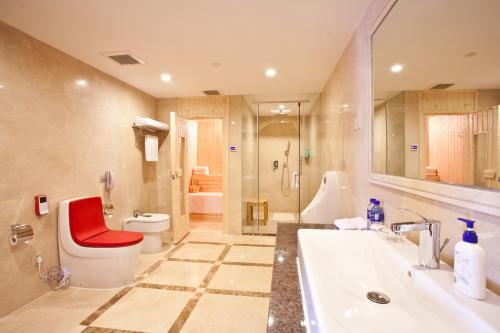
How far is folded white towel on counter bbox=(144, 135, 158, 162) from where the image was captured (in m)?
3.53

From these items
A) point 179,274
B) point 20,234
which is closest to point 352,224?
point 179,274

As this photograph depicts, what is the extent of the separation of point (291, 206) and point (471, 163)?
15.5 feet

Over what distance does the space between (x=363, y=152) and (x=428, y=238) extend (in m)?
0.92

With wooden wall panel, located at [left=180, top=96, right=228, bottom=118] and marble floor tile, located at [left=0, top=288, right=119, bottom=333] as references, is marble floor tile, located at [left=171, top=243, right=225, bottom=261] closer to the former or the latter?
marble floor tile, located at [left=0, top=288, right=119, bottom=333]

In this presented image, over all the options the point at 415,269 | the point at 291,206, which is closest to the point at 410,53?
the point at 415,269

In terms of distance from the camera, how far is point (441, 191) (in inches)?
33.1

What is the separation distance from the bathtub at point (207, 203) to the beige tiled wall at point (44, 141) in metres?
2.24

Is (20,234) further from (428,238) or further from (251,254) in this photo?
(428,238)

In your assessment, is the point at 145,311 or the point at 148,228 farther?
the point at 148,228

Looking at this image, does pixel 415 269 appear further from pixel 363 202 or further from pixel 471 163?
pixel 363 202

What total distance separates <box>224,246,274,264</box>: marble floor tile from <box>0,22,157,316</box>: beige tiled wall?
1540 mm

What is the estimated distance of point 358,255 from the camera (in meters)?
1.11

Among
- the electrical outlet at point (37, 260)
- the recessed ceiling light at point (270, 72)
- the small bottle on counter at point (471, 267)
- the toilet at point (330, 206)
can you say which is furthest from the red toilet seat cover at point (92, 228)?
the small bottle on counter at point (471, 267)

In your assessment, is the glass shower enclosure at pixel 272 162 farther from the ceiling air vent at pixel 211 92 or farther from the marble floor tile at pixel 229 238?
→ the ceiling air vent at pixel 211 92
